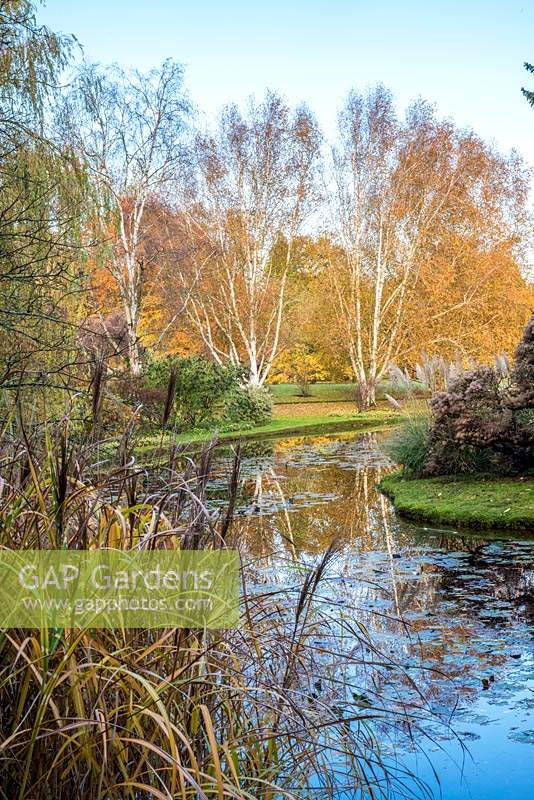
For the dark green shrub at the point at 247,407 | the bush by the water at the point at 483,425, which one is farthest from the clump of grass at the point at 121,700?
the dark green shrub at the point at 247,407

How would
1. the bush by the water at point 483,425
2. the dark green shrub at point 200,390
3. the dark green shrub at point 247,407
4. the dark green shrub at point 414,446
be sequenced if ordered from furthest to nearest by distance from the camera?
1. the dark green shrub at point 247,407
2. the dark green shrub at point 200,390
3. the dark green shrub at point 414,446
4. the bush by the water at point 483,425

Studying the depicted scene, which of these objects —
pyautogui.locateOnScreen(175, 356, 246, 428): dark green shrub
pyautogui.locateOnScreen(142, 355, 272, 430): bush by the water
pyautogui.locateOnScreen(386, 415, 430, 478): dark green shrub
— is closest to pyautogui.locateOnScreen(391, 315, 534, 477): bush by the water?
pyautogui.locateOnScreen(386, 415, 430, 478): dark green shrub

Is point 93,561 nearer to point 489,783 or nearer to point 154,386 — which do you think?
point 489,783

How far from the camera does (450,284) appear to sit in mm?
30984

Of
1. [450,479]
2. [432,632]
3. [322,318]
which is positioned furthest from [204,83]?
[432,632]

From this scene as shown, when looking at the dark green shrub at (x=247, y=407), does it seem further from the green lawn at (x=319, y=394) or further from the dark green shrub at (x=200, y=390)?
the green lawn at (x=319, y=394)

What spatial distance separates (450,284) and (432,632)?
26855 millimetres

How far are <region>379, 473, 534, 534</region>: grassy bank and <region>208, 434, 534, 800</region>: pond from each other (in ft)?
0.89

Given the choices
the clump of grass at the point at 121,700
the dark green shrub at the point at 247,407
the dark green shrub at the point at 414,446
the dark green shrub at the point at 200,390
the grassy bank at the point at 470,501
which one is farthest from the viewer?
the dark green shrub at the point at 247,407

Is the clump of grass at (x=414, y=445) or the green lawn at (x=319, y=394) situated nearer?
the clump of grass at (x=414, y=445)

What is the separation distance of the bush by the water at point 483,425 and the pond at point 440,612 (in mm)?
1043

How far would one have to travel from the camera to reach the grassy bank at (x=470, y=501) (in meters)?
8.80

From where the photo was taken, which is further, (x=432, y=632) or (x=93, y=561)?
(x=432, y=632)

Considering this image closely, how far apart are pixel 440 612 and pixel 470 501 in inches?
155
